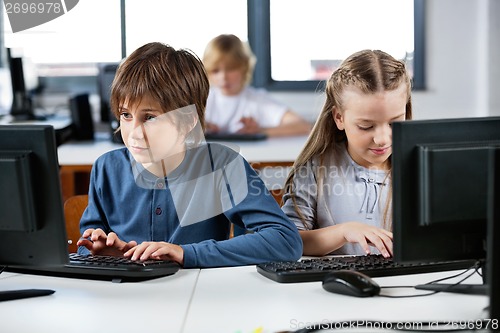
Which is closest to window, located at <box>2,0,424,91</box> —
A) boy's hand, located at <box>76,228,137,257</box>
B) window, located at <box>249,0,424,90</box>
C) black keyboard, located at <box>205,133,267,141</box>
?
window, located at <box>249,0,424,90</box>

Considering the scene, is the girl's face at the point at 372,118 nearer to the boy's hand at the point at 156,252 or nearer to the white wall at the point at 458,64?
the boy's hand at the point at 156,252

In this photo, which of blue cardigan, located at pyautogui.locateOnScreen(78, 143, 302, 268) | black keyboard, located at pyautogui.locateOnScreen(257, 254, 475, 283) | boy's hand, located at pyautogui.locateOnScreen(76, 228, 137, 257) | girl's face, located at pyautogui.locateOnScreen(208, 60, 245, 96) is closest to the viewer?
black keyboard, located at pyautogui.locateOnScreen(257, 254, 475, 283)

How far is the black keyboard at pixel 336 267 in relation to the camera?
1.49m

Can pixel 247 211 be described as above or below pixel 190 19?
below

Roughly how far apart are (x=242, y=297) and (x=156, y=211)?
19.4 inches

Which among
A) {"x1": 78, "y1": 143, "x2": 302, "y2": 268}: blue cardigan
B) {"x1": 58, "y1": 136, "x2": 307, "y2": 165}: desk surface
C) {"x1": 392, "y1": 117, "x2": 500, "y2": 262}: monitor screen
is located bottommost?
{"x1": 58, "y1": 136, "x2": 307, "y2": 165}: desk surface

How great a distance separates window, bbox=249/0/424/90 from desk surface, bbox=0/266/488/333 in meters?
3.28

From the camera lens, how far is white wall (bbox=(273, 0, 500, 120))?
4.71 metres

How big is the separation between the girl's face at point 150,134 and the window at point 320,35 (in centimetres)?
294

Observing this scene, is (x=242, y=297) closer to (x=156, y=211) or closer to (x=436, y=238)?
(x=436, y=238)

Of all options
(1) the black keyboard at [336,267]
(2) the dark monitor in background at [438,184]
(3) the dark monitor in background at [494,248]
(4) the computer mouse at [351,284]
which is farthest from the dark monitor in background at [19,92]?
(3) the dark monitor in background at [494,248]

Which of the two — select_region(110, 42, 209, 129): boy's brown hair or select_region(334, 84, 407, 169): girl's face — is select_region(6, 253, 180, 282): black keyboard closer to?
select_region(110, 42, 209, 129): boy's brown hair

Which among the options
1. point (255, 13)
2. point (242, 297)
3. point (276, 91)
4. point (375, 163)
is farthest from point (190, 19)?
point (242, 297)

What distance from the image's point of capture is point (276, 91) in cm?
471
